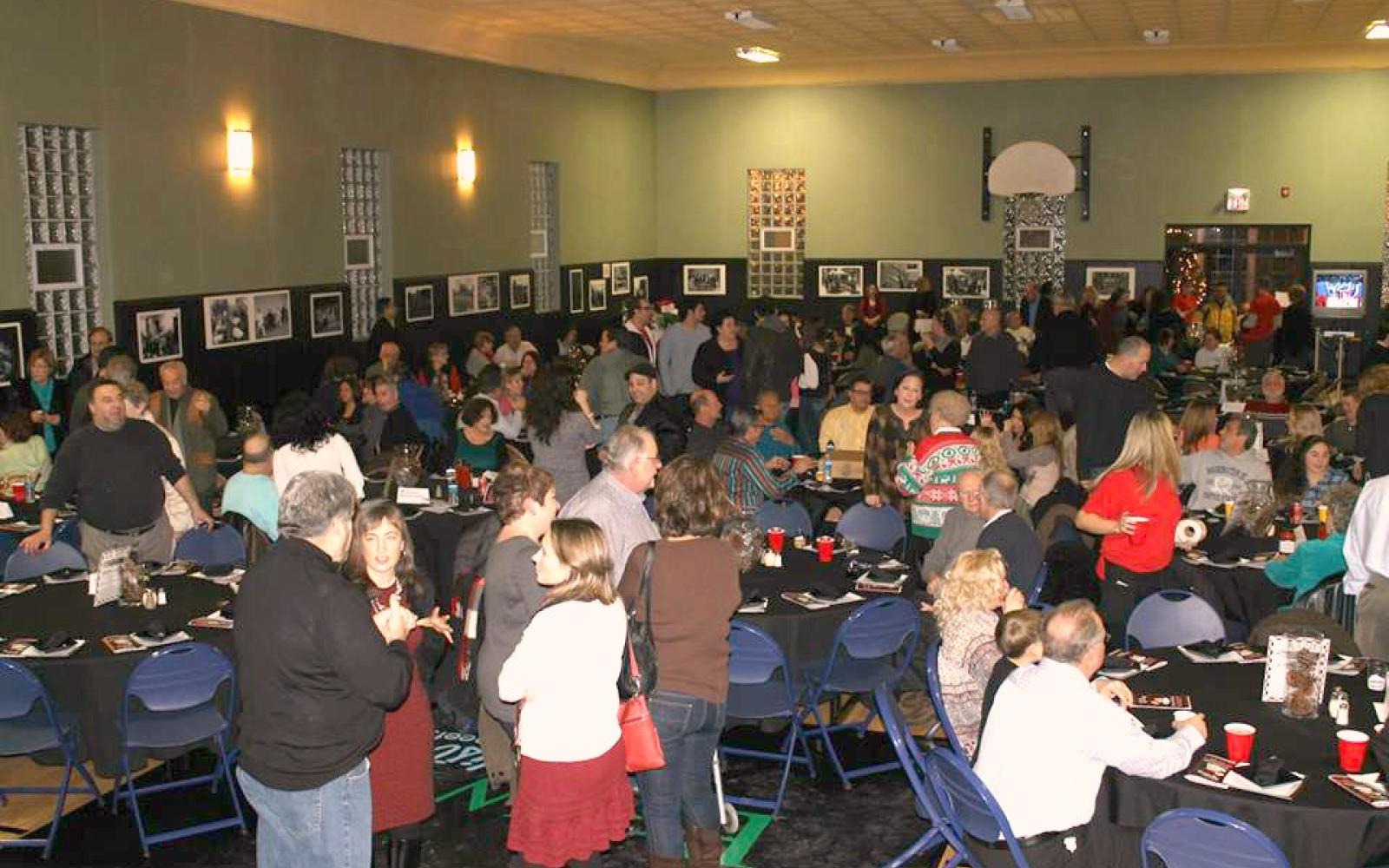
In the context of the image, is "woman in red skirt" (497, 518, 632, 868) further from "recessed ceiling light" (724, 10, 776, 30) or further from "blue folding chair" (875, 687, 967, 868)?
"recessed ceiling light" (724, 10, 776, 30)

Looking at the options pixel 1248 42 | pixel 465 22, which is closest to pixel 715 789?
pixel 465 22

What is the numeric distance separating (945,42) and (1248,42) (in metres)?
4.48

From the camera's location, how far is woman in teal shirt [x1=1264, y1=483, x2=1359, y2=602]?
7016 mm

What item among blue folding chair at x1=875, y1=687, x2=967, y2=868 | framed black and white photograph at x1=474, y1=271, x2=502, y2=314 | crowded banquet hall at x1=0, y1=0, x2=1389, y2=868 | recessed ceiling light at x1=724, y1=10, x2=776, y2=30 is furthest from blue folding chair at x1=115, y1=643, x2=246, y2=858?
framed black and white photograph at x1=474, y1=271, x2=502, y2=314

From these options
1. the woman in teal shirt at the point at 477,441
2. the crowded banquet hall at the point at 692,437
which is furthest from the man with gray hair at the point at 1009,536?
the woman in teal shirt at the point at 477,441

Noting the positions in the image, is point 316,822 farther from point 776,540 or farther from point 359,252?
point 359,252

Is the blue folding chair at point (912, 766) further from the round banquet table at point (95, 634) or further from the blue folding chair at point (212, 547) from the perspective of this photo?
the blue folding chair at point (212, 547)

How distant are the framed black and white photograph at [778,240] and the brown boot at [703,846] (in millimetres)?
19578

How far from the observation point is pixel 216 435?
11.1 m

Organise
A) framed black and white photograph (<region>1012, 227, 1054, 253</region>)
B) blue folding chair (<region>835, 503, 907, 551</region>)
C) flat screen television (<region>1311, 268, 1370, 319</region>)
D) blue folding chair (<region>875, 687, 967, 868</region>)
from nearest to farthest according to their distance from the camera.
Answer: blue folding chair (<region>875, 687, 967, 868</region>)
blue folding chair (<region>835, 503, 907, 551</region>)
flat screen television (<region>1311, 268, 1370, 319</region>)
framed black and white photograph (<region>1012, 227, 1054, 253</region>)

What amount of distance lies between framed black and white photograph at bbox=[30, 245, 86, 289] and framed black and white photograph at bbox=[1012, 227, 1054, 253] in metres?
14.7

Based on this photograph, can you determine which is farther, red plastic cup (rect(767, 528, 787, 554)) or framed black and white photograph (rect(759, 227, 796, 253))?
framed black and white photograph (rect(759, 227, 796, 253))

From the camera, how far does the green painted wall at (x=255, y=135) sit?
12.4 metres

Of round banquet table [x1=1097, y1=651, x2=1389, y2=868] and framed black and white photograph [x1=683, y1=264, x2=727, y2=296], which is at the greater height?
framed black and white photograph [x1=683, y1=264, x2=727, y2=296]
